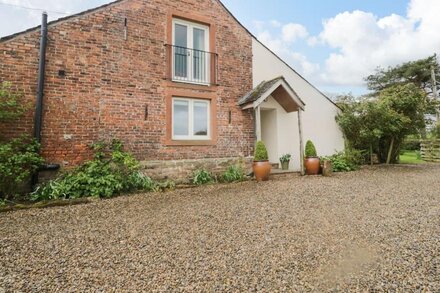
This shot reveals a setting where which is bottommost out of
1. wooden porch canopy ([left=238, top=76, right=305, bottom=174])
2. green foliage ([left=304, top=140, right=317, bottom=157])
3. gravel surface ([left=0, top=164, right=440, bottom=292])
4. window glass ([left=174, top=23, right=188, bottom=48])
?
gravel surface ([left=0, top=164, right=440, bottom=292])

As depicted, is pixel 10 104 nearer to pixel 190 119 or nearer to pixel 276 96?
pixel 190 119

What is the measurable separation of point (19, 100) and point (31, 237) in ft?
14.1

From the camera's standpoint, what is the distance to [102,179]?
6.57 meters

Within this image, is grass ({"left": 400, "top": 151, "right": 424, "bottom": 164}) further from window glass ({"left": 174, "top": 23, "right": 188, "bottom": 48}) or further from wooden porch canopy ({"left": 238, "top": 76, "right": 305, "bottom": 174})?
window glass ({"left": 174, "top": 23, "right": 188, "bottom": 48})

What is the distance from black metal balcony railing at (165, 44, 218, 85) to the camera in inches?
339

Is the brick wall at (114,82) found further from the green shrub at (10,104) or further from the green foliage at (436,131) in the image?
the green foliage at (436,131)

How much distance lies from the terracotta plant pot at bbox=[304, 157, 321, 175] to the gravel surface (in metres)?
3.72

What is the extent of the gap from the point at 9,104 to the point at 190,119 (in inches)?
192

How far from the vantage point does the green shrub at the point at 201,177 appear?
8.38 meters

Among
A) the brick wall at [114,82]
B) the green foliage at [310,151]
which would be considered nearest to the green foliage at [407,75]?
the green foliage at [310,151]

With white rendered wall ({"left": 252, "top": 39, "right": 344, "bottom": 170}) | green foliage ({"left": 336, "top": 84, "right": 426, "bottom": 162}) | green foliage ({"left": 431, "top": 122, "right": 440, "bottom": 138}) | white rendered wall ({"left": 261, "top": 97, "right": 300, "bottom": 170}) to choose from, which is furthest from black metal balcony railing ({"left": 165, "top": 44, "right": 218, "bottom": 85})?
green foliage ({"left": 431, "top": 122, "right": 440, "bottom": 138})

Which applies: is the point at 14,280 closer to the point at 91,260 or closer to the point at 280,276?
the point at 91,260

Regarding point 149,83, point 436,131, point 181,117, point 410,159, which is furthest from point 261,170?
point 436,131

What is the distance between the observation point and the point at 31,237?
3797 mm
